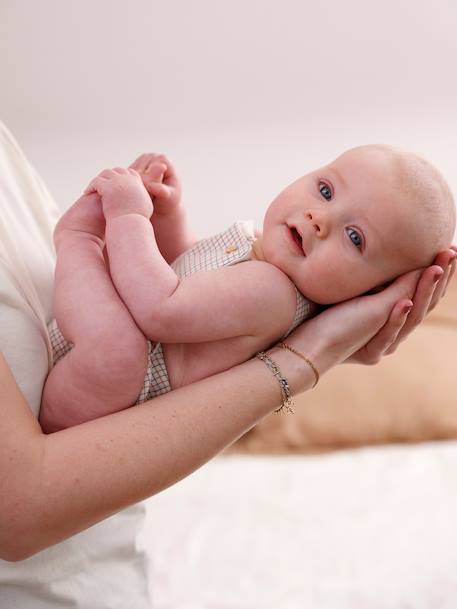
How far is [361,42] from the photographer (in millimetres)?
2982

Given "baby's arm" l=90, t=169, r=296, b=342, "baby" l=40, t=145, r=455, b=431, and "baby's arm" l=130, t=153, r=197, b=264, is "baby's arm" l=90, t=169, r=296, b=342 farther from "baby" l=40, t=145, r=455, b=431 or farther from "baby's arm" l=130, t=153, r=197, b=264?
"baby's arm" l=130, t=153, r=197, b=264

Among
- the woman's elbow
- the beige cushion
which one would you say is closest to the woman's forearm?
the woman's elbow

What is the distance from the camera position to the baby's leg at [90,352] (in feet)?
3.64

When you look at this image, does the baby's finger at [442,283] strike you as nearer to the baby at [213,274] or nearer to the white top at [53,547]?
the baby at [213,274]

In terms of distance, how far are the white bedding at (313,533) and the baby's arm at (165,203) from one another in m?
0.73

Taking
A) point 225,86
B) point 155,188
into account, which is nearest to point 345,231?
point 155,188

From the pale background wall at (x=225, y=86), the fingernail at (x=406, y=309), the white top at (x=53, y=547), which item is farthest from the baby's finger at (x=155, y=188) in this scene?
the pale background wall at (x=225, y=86)

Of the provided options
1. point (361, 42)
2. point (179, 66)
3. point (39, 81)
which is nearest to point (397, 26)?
point (361, 42)

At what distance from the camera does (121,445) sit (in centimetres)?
102

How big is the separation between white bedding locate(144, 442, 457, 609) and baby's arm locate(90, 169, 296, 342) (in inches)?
29.7

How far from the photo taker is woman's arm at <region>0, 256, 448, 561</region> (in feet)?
3.14

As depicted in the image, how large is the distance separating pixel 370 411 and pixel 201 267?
1060 mm

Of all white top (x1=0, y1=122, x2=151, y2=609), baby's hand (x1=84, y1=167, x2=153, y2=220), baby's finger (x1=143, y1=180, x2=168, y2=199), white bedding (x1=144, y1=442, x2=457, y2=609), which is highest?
baby's hand (x1=84, y1=167, x2=153, y2=220)

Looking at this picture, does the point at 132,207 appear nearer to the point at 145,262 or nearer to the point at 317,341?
the point at 145,262
